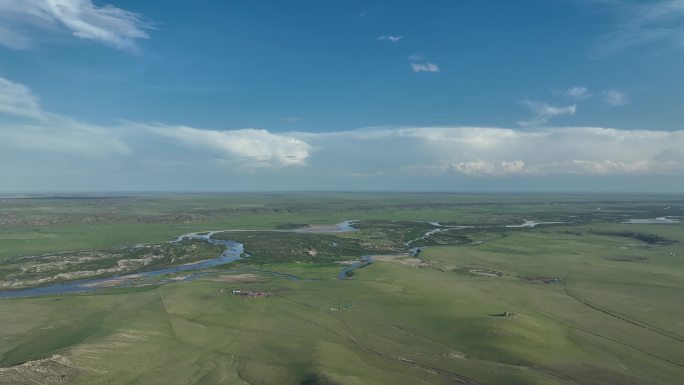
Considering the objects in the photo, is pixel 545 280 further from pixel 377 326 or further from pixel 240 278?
pixel 240 278

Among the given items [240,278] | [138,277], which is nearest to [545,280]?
[240,278]

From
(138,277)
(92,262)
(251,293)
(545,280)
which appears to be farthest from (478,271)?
(92,262)

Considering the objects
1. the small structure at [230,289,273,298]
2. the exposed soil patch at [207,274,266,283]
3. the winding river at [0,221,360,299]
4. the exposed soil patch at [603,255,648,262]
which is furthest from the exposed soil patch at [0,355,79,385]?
the exposed soil patch at [603,255,648,262]

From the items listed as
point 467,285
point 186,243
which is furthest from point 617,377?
point 186,243

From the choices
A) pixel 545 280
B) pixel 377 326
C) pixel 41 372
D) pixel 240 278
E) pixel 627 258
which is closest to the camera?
pixel 41 372

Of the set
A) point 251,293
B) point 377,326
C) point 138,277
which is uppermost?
point 251,293

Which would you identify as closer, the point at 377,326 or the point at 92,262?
the point at 377,326

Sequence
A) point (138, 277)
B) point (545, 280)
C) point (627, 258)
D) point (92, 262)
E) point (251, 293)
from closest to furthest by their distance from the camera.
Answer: point (251, 293)
point (545, 280)
point (138, 277)
point (92, 262)
point (627, 258)

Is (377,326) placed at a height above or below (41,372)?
below

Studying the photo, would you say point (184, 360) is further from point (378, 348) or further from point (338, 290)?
point (338, 290)

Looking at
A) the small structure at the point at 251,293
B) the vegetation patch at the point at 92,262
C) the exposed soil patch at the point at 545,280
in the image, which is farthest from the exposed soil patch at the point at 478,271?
the vegetation patch at the point at 92,262

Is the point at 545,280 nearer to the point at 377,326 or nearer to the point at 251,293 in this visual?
the point at 377,326

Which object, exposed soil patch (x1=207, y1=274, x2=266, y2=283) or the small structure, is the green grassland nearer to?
exposed soil patch (x1=207, y1=274, x2=266, y2=283)
